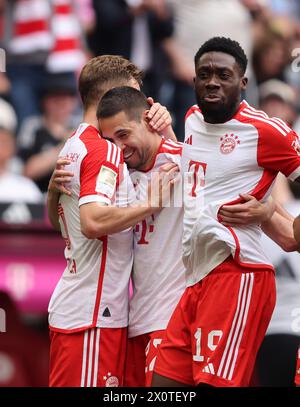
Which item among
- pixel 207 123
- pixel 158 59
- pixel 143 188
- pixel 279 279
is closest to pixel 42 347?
pixel 279 279

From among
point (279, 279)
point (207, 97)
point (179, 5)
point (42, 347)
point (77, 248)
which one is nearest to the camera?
point (207, 97)

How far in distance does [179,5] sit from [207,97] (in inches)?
192

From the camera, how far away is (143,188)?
220 inches

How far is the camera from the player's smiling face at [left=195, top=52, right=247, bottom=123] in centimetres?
517

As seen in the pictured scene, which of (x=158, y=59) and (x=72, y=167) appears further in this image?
(x=158, y=59)

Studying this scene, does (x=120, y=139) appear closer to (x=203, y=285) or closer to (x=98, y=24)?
(x=203, y=285)

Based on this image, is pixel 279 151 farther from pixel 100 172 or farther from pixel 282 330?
pixel 282 330

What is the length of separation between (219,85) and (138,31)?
4926 millimetres

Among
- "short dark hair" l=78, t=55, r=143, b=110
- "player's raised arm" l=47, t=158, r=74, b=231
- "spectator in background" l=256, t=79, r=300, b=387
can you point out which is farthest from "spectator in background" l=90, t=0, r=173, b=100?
"player's raised arm" l=47, t=158, r=74, b=231

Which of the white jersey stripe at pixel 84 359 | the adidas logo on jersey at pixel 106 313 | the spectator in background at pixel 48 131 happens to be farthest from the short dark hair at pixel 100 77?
the spectator in background at pixel 48 131

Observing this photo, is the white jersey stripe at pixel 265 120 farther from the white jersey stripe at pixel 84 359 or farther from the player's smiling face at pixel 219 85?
the white jersey stripe at pixel 84 359

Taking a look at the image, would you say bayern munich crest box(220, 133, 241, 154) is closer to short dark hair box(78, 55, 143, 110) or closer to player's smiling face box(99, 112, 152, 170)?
player's smiling face box(99, 112, 152, 170)

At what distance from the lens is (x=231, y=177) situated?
519 cm

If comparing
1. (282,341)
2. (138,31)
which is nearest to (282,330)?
(282,341)
